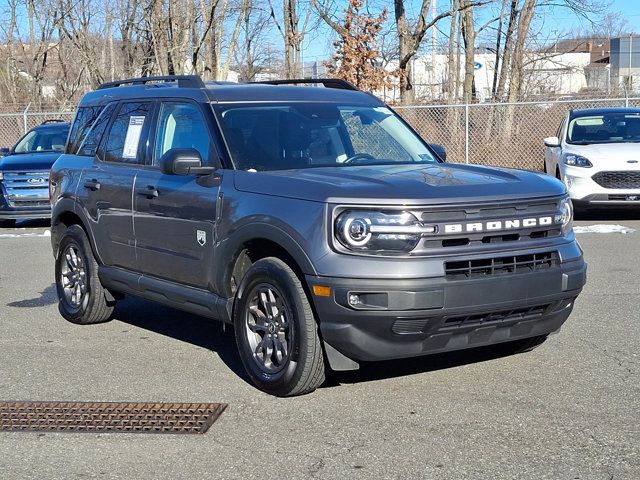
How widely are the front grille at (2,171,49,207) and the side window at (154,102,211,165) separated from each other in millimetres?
9476

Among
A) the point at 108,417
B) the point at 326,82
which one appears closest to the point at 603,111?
the point at 326,82

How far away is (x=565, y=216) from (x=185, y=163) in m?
A: 2.42

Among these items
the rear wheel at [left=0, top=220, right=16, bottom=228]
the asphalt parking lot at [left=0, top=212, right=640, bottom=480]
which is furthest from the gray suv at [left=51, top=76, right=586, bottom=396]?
the rear wheel at [left=0, top=220, right=16, bottom=228]

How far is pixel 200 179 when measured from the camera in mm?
6355

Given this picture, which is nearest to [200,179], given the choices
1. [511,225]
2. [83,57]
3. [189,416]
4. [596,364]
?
[189,416]

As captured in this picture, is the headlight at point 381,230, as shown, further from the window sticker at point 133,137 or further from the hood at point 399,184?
the window sticker at point 133,137

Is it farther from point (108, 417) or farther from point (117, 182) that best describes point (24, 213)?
point (108, 417)

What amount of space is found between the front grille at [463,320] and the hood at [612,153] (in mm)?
9036

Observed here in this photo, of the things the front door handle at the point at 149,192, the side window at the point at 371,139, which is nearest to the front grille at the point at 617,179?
the side window at the point at 371,139

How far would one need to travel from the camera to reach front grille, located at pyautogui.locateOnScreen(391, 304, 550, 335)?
17.4 feet

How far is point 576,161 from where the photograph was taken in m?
14.5

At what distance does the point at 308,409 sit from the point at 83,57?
29.3 metres

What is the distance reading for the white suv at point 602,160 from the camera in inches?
558

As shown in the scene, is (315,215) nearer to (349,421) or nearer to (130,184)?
(349,421)
